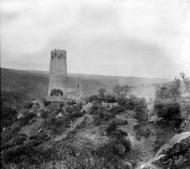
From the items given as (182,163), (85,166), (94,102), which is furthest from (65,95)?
(182,163)

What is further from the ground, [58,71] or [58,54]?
[58,54]

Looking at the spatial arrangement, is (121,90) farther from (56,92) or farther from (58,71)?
(58,71)

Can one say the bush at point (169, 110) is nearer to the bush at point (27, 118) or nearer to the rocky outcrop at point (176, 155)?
the rocky outcrop at point (176, 155)

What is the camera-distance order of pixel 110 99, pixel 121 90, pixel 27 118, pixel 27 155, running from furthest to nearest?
pixel 27 118 → pixel 121 90 → pixel 110 99 → pixel 27 155

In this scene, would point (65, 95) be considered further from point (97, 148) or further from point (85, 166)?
point (85, 166)

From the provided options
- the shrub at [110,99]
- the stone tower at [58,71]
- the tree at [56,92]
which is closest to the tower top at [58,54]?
the stone tower at [58,71]

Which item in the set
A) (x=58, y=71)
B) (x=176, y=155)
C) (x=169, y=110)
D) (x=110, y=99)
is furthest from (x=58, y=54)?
(x=176, y=155)

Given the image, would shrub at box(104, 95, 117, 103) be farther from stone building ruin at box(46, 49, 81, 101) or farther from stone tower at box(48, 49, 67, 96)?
stone tower at box(48, 49, 67, 96)
